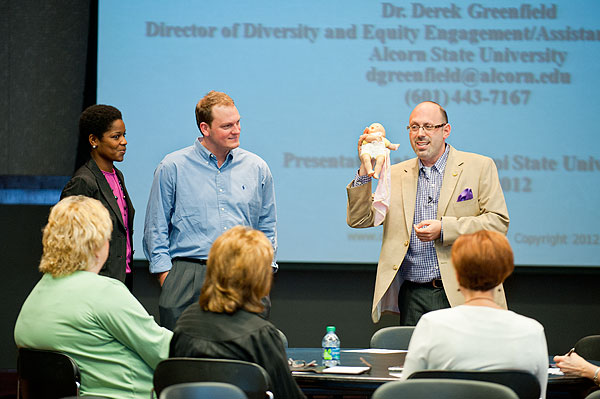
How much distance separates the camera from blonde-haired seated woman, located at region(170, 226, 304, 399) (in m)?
2.31

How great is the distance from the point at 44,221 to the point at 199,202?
230 cm

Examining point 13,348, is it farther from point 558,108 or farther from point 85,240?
point 558,108

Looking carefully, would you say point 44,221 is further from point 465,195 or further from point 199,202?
point 465,195

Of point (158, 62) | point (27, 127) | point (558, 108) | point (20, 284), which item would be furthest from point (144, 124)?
point (558, 108)

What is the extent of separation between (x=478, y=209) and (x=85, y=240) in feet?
6.63

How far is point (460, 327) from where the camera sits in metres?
2.28

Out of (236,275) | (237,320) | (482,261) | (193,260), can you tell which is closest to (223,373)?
(237,320)

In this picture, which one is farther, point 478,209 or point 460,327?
point 478,209

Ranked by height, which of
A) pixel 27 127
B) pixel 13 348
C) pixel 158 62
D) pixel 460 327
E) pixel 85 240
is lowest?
pixel 13 348

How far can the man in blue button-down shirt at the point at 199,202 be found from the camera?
3.64 meters

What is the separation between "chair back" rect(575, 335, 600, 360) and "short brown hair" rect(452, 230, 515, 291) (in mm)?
1620

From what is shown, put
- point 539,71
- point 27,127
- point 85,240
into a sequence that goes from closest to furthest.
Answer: point 85,240 → point 539,71 → point 27,127

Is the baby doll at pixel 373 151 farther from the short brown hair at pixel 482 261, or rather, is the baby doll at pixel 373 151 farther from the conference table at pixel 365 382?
the short brown hair at pixel 482 261

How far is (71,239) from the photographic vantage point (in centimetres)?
256
